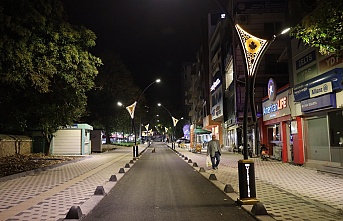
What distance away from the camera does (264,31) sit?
1197 inches

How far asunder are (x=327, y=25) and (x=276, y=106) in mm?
15243

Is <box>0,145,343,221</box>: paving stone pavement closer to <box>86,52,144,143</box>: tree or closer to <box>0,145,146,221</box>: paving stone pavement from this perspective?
→ <box>0,145,146,221</box>: paving stone pavement

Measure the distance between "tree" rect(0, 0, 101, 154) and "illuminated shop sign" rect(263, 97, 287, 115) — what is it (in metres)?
10.9

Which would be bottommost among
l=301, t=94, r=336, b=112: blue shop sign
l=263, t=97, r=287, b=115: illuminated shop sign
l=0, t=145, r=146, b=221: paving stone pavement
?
l=0, t=145, r=146, b=221: paving stone pavement

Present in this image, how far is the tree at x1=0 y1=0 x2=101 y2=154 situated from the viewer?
12.1 metres

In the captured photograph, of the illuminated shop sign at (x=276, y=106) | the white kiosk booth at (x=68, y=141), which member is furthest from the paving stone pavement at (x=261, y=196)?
the white kiosk booth at (x=68, y=141)

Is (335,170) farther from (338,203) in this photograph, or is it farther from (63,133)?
(63,133)

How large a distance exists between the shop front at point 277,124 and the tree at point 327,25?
12.4 meters

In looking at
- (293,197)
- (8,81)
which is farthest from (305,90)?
(8,81)

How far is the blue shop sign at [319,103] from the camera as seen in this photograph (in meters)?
13.7

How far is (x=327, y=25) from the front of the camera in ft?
20.8

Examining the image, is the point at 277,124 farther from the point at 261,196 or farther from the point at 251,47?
the point at 251,47

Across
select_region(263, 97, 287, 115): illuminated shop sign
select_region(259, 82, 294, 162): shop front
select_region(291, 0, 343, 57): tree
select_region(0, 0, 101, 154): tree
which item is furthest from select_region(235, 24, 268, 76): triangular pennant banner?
select_region(263, 97, 287, 115): illuminated shop sign

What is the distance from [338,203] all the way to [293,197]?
1.20m
